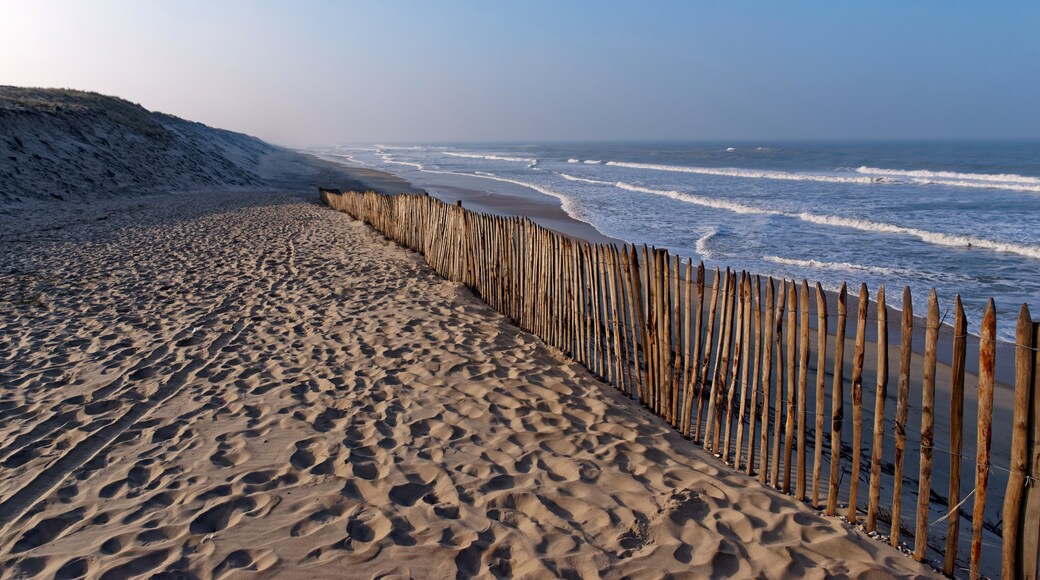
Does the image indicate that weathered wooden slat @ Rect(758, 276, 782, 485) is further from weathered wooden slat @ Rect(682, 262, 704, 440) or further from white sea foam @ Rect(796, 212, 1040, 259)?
white sea foam @ Rect(796, 212, 1040, 259)

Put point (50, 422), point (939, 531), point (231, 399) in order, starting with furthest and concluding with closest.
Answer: point (231, 399), point (50, 422), point (939, 531)

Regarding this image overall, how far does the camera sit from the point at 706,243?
12453 mm

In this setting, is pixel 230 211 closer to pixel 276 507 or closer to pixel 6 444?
pixel 6 444

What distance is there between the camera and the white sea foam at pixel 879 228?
11695mm

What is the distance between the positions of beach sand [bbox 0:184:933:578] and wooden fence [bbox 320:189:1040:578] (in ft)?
0.67

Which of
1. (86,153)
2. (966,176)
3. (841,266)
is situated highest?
(86,153)

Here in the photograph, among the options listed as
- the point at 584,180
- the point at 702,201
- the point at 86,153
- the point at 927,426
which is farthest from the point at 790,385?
the point at 584,180

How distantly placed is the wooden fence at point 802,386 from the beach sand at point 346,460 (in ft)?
0.67

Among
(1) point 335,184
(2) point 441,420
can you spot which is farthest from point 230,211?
(2) point 441,420

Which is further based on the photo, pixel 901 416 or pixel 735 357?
pixel 735 357

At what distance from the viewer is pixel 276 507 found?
300 centimetres

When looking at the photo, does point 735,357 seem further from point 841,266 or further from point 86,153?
point 86,153

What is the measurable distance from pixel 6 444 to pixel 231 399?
117cm

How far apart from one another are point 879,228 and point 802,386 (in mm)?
13342
